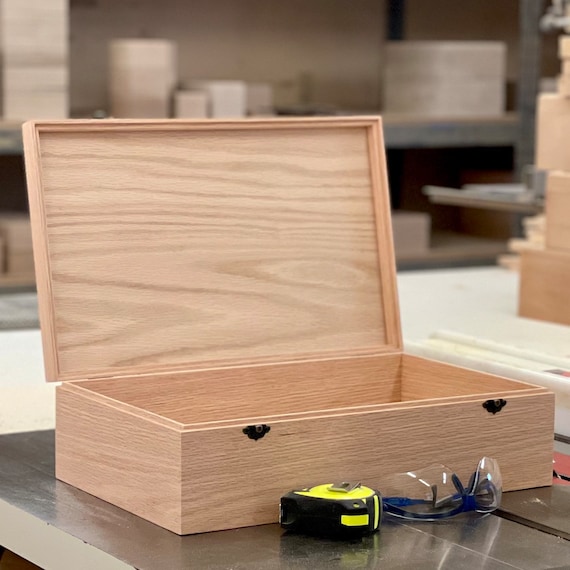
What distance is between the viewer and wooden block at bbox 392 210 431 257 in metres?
4.19

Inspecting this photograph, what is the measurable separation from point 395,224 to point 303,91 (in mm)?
739

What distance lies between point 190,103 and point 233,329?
2585mm

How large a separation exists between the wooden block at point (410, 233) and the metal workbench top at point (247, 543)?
3.20m

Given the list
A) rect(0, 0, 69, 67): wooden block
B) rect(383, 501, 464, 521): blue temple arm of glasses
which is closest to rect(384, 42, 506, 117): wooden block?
rect(0, 0, 69, 67): wooden block

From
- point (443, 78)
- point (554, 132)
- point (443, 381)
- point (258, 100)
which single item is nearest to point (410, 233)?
point (443, 78)

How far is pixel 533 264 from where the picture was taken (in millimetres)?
2031

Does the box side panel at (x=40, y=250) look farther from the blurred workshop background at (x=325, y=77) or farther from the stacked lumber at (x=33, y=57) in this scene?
the stacked lumber at (x=33, y=57)

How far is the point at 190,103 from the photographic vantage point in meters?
3.69

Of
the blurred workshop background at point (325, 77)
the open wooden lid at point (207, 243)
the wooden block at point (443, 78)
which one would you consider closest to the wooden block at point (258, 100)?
the blurred workshop background at point (325, 77)

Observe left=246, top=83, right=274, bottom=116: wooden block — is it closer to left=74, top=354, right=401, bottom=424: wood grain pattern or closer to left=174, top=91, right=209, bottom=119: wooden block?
left=174, top=91, right=209, bottom=119: wooden block

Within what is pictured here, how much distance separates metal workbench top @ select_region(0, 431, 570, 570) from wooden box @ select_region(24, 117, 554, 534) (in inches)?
0.9

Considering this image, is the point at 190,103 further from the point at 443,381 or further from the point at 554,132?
the point at 443,381

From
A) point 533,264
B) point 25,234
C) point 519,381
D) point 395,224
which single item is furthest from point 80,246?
point 395,224

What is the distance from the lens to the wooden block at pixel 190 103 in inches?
145
